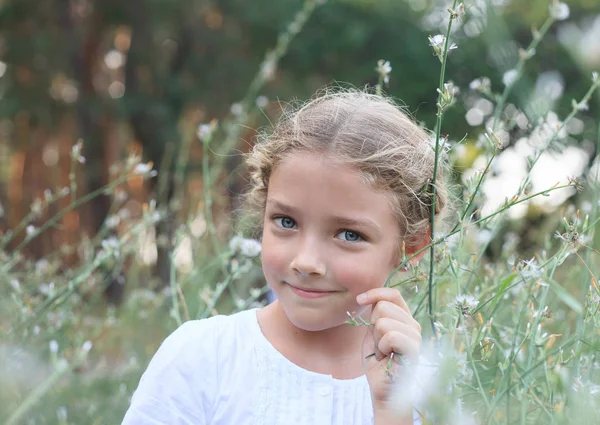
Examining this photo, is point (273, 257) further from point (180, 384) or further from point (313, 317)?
point (180, 384)

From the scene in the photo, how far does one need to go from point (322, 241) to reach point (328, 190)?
0.09 meters

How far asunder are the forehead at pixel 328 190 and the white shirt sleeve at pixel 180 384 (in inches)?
13.1

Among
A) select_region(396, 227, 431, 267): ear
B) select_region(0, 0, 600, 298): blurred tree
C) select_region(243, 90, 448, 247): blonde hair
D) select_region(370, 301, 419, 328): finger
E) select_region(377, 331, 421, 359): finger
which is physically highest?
select_region(0, 0, 600, 298): blurred tree

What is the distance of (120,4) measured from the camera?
32.8ft

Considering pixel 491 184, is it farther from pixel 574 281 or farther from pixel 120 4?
pixel 120 4

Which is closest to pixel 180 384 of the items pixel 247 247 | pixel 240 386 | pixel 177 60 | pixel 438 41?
pixel 240 386

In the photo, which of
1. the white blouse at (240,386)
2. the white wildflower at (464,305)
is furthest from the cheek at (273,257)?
the white wildflower at (464,305)

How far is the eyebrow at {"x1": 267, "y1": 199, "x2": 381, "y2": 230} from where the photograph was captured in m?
1.43

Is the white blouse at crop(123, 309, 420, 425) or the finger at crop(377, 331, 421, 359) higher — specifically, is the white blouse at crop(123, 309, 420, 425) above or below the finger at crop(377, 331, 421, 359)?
below

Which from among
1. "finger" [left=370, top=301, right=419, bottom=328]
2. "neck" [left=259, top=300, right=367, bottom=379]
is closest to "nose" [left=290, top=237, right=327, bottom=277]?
"finger" [left=370, top=301, right=419, bottom=328]

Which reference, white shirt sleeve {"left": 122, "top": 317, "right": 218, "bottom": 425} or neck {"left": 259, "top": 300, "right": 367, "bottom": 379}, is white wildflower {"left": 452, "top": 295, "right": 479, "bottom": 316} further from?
white shirt sleeve {"left": 122, "top": 317, "right": 218, "bottom": 425}

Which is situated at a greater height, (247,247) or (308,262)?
(247,247)

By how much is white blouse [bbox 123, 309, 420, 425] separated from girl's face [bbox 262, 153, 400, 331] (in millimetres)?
152

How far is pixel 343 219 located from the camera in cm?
143
